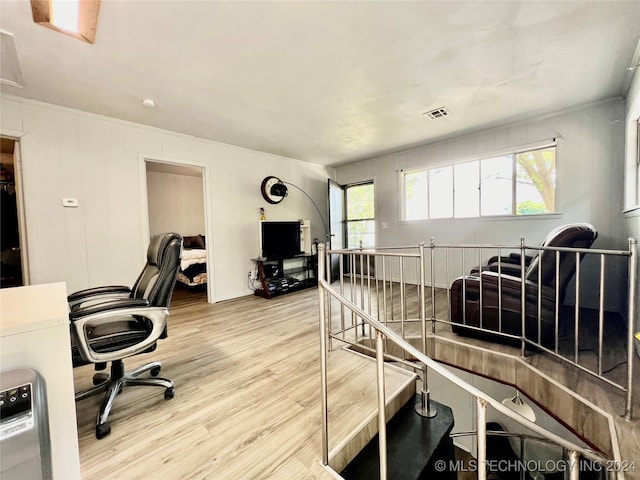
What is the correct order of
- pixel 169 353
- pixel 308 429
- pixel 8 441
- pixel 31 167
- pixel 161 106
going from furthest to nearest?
pixel 161 106, pixel 31 167, pixel 169 353, pixel 308 429, pixel 8 441

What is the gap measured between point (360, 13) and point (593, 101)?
10.6 feet

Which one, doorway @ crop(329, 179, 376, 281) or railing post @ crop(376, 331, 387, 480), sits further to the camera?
doorway @ crop(329, 179, 376, 281)

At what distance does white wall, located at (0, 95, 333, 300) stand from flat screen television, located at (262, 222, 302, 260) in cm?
58

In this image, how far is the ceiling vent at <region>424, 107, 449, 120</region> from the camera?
10.3 ft

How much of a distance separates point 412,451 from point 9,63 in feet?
13.6

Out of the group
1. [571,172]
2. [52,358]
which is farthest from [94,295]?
[571,172]

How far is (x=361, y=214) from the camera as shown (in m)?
5.72

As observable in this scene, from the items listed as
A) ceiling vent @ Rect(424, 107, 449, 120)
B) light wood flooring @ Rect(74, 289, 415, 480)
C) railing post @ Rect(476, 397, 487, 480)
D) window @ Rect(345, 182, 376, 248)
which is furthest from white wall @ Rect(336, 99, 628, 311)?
railing post @ Rect(476, 397, 487, 480)

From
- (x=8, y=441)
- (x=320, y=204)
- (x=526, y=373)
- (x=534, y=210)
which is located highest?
(x=320, y=204)

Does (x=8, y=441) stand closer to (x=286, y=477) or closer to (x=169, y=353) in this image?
(x=286, y=477)

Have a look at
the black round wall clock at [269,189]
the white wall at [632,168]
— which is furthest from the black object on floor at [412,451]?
the black round wall clock at [269,189]

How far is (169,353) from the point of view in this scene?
8.04ft

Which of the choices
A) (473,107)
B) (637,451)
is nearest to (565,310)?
(637,451)

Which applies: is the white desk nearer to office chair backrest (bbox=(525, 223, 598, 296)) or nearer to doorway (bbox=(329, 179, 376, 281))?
office chair backrest (bbox=(525, 223, 598, 296))
